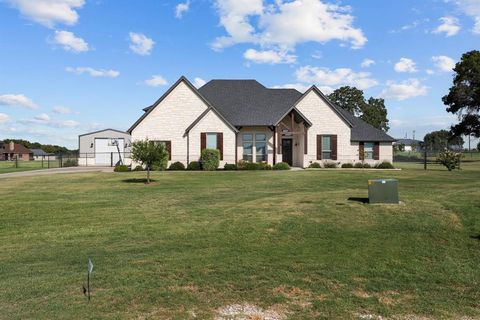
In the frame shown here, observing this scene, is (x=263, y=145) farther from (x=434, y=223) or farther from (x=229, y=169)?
(x=434, y=223)

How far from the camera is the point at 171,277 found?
613 centimetres

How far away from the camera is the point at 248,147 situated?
3091cm

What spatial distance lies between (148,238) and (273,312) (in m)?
4.52

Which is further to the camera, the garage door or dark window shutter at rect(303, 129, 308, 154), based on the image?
the garage door

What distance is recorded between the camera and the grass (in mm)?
5223

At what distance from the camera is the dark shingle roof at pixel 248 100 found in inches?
1216

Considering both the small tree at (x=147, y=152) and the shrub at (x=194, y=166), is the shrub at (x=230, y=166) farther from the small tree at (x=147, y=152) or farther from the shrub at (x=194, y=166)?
the small tree at (x=147, y=152)

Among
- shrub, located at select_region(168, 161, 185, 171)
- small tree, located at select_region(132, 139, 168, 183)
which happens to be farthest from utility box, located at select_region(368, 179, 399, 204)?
shrub, located at select_region(168, 161, 185, 171)

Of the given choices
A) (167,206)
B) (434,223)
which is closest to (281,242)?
(434,223)

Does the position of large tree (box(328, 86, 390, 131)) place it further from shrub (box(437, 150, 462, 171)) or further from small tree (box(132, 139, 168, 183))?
small tree (box(132, 139, 168, 183))

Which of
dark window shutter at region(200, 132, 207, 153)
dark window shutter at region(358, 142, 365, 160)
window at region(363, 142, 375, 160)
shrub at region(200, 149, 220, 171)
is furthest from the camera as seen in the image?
window at region(363, 142, 375, 160)

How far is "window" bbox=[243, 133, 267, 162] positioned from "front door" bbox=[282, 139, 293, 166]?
110 inches

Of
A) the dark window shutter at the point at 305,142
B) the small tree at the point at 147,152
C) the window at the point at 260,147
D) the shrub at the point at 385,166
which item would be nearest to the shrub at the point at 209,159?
the window at the point at 260,147

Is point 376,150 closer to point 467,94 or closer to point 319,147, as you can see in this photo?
point 319,147
